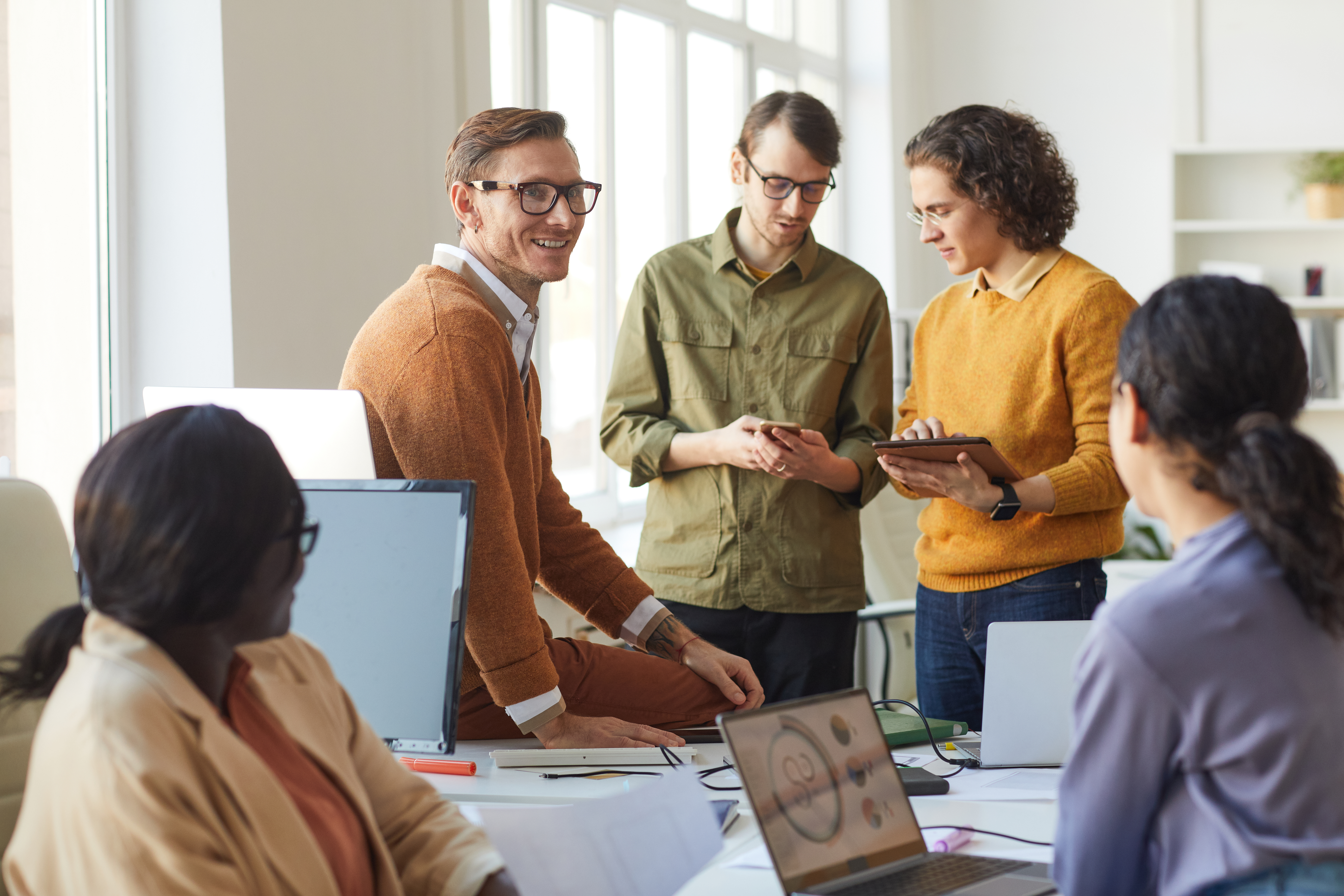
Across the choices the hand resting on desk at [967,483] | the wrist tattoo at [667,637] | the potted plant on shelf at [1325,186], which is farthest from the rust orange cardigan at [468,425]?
the potted plant on shelf at [1325,186]

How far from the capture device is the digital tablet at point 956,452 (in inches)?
76.6

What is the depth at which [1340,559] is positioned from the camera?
0.98 meters

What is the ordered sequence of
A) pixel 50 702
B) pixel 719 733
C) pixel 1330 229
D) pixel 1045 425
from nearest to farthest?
pixel 50 702, pixel 719 733, pixel 1045 425, pixel 1330 229

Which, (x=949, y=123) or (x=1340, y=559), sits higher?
(x=949, y=123)

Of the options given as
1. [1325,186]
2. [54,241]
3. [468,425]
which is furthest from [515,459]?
[1325,186]

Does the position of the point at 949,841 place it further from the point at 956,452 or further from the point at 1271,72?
the point at 1271,72

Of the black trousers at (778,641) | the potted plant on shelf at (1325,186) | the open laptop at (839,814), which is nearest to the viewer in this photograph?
the open laptop at (839,814)

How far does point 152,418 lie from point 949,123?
5.33ft

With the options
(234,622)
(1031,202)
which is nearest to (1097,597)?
(1031,202)

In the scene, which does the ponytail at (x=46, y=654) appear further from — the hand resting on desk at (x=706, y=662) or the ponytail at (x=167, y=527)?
the hand resting on desk at (x=706, y=662)

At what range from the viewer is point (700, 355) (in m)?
2.55

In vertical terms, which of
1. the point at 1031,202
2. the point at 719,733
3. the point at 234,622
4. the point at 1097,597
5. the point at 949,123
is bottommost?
the point at 719,733

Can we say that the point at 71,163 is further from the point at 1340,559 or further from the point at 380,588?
the point at 1340,559

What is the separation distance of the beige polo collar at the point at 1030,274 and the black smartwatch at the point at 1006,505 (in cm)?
35
